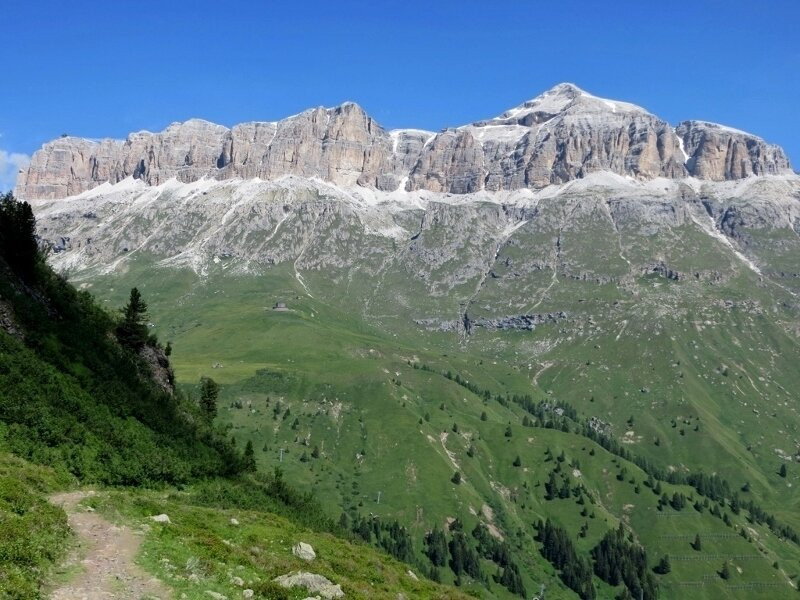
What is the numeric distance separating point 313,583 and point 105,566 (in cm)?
1091

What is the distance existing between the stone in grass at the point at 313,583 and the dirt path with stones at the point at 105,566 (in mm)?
7033

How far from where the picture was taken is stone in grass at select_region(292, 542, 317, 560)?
46500 millimetres

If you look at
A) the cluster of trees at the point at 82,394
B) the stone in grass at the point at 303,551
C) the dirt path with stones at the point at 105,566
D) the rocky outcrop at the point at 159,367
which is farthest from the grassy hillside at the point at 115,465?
the dirt path with stones at the point at 105,566

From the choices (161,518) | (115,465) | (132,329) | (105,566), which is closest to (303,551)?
(161,518)

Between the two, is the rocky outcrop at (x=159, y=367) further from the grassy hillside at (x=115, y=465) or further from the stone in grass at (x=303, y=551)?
the stone in grass at (x=303, y=551)

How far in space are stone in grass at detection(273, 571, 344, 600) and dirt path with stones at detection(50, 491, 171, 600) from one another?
703 centimetres

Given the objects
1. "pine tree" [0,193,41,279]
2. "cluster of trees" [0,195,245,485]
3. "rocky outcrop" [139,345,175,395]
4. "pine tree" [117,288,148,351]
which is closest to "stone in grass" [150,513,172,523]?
"cluster of trees" [0,195,245,485]

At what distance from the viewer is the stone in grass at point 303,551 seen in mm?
46500

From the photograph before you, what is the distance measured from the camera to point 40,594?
88.4 feet

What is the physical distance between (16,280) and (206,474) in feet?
113

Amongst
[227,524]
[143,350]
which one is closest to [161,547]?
[227,524]

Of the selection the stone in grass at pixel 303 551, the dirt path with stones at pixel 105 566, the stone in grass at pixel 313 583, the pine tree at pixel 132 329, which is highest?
the pine tree at pixel 132 329

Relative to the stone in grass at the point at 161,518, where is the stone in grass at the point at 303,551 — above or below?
below

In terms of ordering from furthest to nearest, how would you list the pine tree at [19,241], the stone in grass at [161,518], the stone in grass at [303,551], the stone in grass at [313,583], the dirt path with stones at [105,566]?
the pine tree at [19,241] < the stone in grass at [303,551] < the stone in grass at [161,518] < the stone in grass at [313,583] < the dirt path with stones at [105,566]
